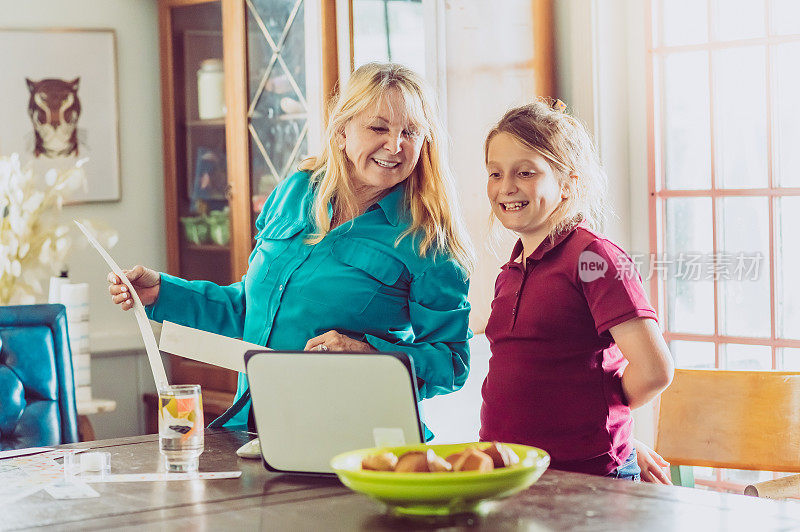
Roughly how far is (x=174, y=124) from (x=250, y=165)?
0.53 metres

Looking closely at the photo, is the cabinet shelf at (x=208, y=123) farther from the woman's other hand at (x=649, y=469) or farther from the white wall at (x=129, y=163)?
the woman's other hand at (x=649, y=469)

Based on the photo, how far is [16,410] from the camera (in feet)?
7.38

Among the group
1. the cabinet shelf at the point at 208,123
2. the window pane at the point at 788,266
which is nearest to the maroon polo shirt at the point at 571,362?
the window pane at the point at 788,266

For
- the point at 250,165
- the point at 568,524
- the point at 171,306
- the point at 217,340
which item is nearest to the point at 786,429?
the point at 568,524

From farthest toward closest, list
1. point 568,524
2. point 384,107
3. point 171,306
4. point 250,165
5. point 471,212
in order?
point 250,165, point 471,212, point 171,306, point 384,107, point 568,524

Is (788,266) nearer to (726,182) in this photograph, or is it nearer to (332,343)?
(726,182)

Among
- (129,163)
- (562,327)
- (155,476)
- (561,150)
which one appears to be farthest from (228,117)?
(155,476)

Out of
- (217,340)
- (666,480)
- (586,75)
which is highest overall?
(586,75)

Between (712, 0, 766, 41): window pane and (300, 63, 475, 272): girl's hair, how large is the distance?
4.39ft

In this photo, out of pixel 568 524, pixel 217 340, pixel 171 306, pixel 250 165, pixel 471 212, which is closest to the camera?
pixel 568 524

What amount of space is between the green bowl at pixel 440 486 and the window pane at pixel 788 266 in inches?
76.7

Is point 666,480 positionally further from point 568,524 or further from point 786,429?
point 568,524

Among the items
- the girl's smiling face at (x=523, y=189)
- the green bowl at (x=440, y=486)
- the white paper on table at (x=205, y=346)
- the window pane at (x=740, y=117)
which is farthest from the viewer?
the window pane at (x=740, y=117)

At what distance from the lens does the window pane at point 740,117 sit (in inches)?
119
